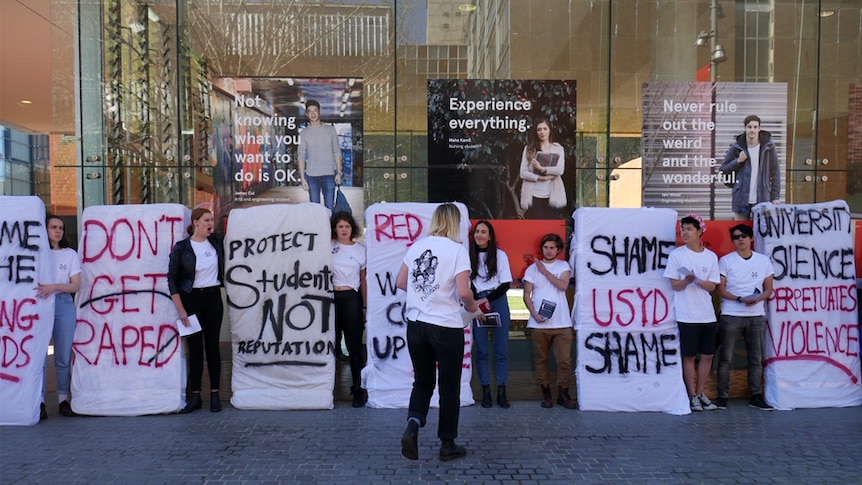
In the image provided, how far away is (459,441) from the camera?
5004 mm

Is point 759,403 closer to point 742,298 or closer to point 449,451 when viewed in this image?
point 742,298

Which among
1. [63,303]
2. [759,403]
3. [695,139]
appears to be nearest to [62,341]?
[63,303]

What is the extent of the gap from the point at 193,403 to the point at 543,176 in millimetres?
5042

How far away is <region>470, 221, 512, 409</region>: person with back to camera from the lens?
19.5 feet

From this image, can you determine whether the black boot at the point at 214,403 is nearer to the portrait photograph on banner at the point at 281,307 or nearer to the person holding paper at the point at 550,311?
the portrait photograph on banner at the point at 281,307

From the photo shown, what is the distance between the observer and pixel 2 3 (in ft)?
29.5

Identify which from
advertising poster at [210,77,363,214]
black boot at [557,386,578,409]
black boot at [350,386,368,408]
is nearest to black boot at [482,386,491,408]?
black boot at [557,386,578,409]

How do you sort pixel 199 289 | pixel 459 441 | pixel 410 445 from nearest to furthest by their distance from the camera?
pixel 410 445 < pixel 459 441 < pixel 199 289

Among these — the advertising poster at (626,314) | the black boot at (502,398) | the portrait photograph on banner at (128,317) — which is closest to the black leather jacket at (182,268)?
the portrait photograph on banner at (128,317)

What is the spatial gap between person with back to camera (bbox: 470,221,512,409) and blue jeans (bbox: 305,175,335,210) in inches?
112

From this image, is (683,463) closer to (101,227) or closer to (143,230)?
(143,230)

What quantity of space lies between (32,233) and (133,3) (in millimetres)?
4184

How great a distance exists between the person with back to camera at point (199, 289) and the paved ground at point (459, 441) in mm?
358

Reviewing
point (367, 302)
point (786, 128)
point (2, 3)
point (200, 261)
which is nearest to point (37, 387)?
point (200, 261)
